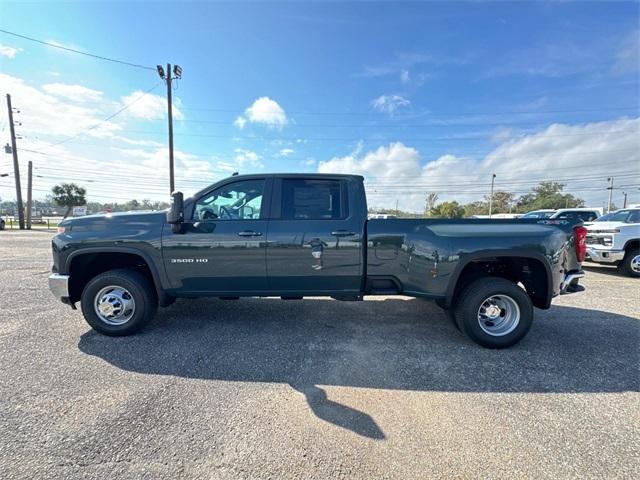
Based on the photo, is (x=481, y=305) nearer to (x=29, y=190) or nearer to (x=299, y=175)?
(x=299, y=175)

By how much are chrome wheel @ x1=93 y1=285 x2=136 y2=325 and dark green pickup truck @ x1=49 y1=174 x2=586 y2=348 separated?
0.04 ft

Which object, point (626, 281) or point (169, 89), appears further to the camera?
A: point (169, 89)

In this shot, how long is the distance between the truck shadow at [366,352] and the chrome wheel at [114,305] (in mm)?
248

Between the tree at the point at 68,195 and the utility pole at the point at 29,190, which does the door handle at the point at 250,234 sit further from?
the tree at the point at 68,195

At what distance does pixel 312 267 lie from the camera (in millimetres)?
3617

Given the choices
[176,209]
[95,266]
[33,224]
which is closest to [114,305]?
[95,266]

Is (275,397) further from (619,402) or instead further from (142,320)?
(619,402)

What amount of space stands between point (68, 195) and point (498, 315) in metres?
A: 52.5

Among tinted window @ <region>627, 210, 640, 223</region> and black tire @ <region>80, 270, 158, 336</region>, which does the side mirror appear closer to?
black tire @ <region>80, 270, 158, 336</region>

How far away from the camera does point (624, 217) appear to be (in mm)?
8625

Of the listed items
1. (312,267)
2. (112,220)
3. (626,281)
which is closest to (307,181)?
(312,267)

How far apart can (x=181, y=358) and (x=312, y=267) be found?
5.59 feet

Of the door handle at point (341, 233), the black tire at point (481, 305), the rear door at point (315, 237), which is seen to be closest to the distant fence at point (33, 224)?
the rear door at point (315, 237)

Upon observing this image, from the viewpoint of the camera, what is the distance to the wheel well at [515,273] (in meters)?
3.60
